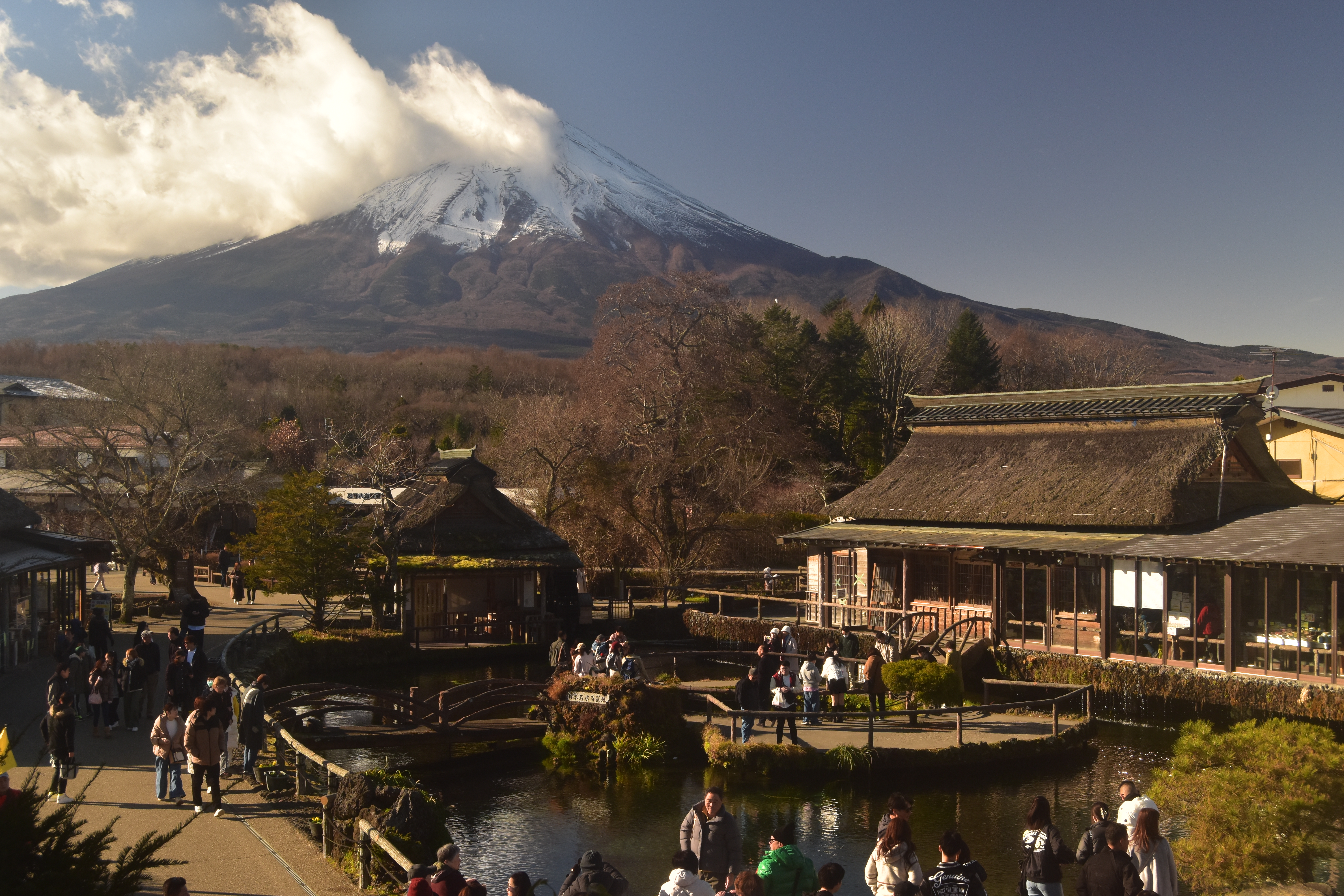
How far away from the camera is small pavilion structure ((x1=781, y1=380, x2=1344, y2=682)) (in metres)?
21.2

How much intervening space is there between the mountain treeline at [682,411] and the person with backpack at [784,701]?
1719 centimetres

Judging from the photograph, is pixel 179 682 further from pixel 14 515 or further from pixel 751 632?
pixel 751 632

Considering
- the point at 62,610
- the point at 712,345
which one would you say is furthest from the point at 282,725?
the point at 712,345

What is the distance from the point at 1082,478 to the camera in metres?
26.6

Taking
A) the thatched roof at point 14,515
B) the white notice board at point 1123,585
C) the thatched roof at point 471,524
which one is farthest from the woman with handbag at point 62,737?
the white notice board at point 1123,585

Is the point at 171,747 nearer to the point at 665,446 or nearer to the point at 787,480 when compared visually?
the point at 665,446

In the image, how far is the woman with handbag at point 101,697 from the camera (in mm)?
15008

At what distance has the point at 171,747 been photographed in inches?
466

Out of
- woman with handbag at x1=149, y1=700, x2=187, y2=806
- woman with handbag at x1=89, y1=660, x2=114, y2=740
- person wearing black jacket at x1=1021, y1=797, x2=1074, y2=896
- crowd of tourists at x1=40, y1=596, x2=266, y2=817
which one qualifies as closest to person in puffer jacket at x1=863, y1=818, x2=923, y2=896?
person wearing black jacket at x1=1021, y1=797, x2=1074, y2=896

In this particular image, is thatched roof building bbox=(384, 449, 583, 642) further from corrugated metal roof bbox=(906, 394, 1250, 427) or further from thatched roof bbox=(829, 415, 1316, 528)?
corrugated metal roof bbox=(906, 394, 1250, 427)

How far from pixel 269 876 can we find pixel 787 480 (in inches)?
1495

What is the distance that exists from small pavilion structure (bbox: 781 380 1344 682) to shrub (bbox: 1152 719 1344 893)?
32.7 ft

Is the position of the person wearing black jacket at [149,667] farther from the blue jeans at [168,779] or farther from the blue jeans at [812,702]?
the blue jeans at [812,702]

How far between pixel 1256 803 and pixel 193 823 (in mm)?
11084
